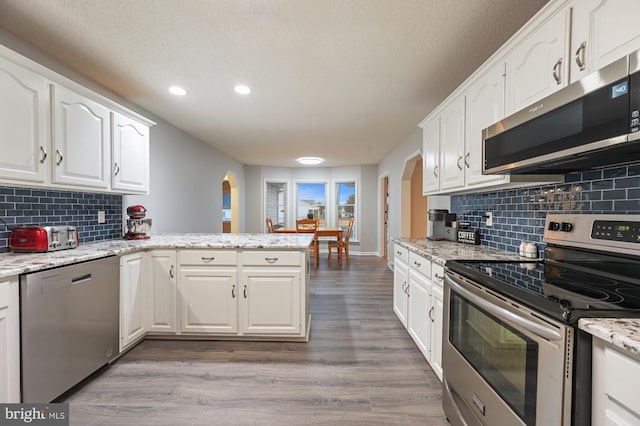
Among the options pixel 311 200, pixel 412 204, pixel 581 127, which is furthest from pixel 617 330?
pixel 311 200

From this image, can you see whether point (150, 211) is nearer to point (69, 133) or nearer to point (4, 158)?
point (69, 133)

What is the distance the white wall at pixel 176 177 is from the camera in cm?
273

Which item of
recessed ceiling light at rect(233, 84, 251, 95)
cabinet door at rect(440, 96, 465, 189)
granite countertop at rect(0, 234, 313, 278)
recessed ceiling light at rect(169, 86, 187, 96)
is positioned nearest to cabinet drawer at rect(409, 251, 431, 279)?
cabinet door at rect(440, 96, 465, 189)

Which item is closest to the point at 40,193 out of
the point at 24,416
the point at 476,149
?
the point at 24,416

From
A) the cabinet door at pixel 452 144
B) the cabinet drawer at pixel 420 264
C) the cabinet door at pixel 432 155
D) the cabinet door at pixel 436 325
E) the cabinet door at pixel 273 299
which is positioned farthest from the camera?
the cabinet door at pixel 432 155

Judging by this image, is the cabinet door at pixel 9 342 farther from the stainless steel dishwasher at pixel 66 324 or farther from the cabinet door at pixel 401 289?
the cabinet door at pixel 401 289

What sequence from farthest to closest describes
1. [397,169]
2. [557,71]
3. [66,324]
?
[397,169] → [66,324] → [557,71]

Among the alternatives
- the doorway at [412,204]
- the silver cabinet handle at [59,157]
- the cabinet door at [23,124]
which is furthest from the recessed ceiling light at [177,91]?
the doorway at [412,204]

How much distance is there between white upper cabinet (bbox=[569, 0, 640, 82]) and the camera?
0.97 m

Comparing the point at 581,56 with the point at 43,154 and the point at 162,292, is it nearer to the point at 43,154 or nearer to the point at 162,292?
the point at 43,154

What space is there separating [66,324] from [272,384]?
1305 mm

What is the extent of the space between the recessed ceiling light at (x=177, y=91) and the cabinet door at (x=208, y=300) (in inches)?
67.4

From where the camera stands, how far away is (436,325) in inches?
72.3

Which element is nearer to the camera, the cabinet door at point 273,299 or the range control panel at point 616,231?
the range control panel at point 616,231
